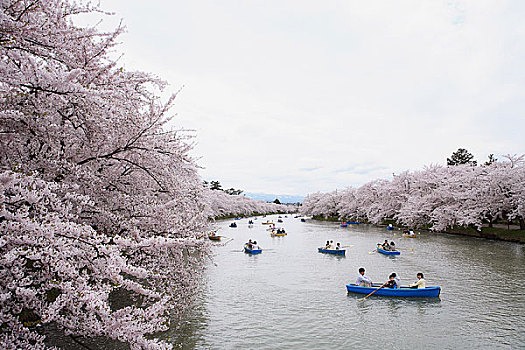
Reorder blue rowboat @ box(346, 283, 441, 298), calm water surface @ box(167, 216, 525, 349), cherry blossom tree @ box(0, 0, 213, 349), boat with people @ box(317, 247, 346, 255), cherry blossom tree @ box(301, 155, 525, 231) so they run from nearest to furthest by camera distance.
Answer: cherry blossom tree @ box(0, 0, 213, 349)
calm water surface @ box(167, 216, 525, 349)
blue rowboat @ box(346, 283, 441, 298)
boat with people @ box(317, 247, 346, 255)
cherry blossom tree @ box(301, 155, 525, 231)

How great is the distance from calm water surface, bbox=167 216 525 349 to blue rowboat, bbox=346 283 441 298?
0.88 feet

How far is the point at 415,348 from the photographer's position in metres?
10.7

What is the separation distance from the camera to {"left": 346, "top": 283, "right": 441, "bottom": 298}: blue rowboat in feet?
50.0

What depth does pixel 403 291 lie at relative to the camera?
50.8ft

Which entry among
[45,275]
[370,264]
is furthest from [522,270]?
[45,275]

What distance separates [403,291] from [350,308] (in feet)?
9.59

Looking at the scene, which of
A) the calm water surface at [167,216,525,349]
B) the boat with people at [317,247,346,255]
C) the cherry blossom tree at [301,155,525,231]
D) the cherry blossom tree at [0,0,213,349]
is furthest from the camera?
the cherry blossom tree at [301,155,525,231]

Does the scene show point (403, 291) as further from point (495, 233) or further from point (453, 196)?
point (453, 196)

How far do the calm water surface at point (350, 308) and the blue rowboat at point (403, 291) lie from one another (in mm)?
269

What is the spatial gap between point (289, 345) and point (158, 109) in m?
8.21

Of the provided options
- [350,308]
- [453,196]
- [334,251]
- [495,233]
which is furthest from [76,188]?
[453,196]

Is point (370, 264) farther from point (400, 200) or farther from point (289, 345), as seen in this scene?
point (400, 200)

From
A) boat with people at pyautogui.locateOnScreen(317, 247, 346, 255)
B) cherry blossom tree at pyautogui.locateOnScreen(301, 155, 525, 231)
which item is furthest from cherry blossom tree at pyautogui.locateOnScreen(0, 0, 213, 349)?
cherry blossom tree at pyautogui.locateOnScreen(301, 155, 525, 231)

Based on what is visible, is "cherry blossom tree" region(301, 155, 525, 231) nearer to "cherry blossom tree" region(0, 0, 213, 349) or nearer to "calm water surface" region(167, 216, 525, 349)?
"calm water surface" region(167, 216, 525, 349)
